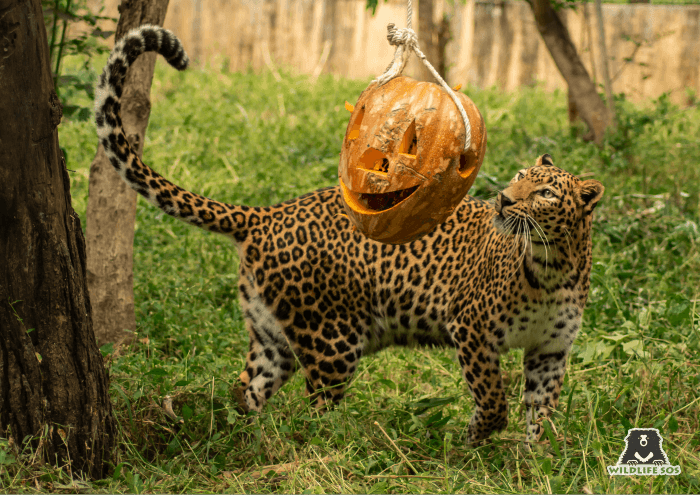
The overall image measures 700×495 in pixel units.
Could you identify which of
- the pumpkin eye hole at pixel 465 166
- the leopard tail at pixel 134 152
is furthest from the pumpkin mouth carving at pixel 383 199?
the leopard tail at pixel 134 152

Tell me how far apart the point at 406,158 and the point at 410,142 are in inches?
5.1

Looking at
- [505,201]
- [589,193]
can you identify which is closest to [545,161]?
[589,193]

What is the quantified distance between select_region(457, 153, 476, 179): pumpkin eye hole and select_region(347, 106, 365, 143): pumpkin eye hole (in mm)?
451

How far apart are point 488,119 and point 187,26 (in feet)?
19.0

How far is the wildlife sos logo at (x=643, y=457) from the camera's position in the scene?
335cm

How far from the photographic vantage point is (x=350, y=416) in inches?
160

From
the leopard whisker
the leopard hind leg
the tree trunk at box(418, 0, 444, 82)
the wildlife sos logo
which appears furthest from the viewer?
the tree trunk at box(418, 0, 444, 82)

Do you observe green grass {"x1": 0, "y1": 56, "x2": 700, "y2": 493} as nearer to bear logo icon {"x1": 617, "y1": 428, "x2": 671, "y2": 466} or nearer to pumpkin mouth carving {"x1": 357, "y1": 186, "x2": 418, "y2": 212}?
bear logo icon {"x1": 617, "y1": 428, "x2": 671, "y2": 466}

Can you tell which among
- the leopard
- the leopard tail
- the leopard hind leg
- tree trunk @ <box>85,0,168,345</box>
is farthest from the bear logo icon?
tree trunk @ <box>85,0,168,345</box>

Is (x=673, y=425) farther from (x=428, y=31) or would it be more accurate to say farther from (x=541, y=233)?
(x=428, y=31)

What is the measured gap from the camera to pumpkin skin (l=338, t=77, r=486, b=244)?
2.98 m

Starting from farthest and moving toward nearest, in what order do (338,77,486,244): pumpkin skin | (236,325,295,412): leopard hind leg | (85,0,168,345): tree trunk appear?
(85,0,168,345): tree trunk, (236,325,295,412): leopard hind leg, (338,77,486,244): pumpkin skin

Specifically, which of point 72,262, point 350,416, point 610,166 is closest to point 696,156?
point 610,166

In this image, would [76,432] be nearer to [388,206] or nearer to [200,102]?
[388,206]
